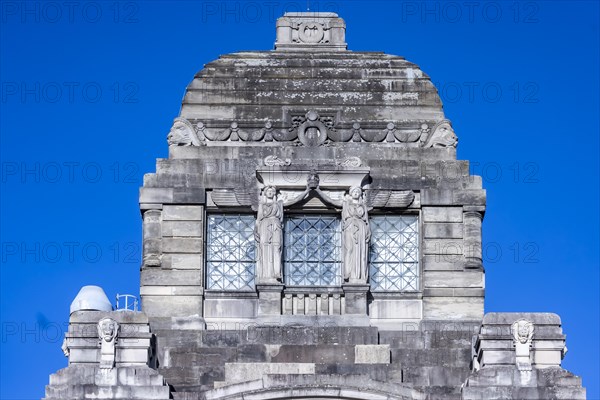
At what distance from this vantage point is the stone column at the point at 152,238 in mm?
67438

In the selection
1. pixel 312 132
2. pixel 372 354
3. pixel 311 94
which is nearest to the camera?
pixel 372 354

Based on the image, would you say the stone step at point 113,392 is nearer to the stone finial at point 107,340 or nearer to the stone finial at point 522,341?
the stone finial at point 107,340

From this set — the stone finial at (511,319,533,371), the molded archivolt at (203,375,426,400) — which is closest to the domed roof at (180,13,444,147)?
the stone finial at (511,319,533,371)

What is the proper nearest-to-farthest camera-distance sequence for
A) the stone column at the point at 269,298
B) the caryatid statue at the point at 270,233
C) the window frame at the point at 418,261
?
the stone column at the point at 269,298 < the caryatid statue at the point at 270,233 < the window frame at the point at 418,261

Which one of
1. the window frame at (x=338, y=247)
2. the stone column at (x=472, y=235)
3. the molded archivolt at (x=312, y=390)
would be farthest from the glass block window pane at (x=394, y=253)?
the molded archivolt at (x=312, y=390)

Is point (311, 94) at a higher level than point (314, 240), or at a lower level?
→ higher

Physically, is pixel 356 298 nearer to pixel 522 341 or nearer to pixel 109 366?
pixel 522 341

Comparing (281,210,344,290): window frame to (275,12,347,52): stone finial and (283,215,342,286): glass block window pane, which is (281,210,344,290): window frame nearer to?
(283,215,342,286): glass block window pane

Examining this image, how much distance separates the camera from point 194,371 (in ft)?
212

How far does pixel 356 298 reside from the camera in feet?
218

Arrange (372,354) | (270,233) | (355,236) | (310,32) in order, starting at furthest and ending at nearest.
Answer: (310,32)
(355,236)
(270,233)
(372,354)

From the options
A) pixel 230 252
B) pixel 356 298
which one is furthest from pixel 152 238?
pixel 356 298

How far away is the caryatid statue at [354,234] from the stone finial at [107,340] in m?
7.39

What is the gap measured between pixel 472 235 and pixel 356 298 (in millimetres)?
3865
